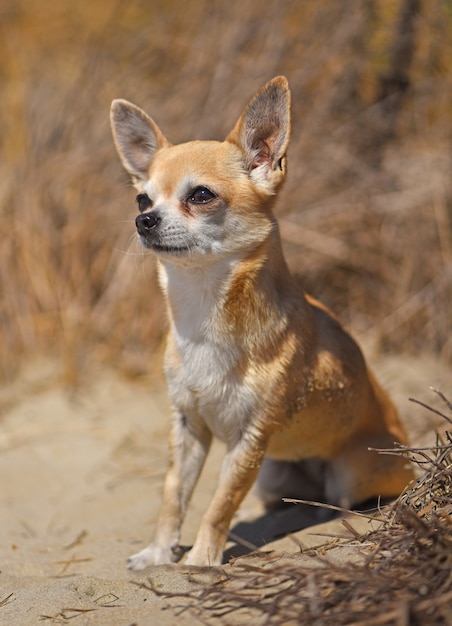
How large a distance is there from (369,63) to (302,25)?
66 cm

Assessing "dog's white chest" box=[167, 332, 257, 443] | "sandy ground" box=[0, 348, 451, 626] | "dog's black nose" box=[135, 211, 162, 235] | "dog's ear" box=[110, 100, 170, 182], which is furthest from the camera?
"dog's ear" box=[110, 100, 170, 182]

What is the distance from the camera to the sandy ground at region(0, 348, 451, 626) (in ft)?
9.49

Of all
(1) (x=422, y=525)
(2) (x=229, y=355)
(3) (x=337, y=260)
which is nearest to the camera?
(1) (x=422, y=525)

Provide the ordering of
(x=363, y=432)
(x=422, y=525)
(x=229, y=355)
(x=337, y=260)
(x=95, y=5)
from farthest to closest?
1. (x=95, y=5)
2. (x=337, y=260)
3. (x=363, y=432)
4. (x=229, y=355)
5. (x=422, y=525)

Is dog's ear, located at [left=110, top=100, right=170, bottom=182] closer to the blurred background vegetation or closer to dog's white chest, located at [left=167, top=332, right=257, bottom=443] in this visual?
dog's white chest, located at [left=167, top=332, right=257, bottom=443]

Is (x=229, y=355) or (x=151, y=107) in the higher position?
(x=151, y=107)

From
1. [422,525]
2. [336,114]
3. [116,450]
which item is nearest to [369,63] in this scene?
[336,114]

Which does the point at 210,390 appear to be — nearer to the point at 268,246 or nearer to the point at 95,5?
the point at 268,246

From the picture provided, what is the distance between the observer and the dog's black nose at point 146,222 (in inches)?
131

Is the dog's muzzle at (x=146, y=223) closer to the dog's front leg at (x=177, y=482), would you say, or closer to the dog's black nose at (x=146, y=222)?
the dog's black nose at (x=146, y=222)

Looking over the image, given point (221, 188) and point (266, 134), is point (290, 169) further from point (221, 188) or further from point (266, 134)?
point (221, 188)

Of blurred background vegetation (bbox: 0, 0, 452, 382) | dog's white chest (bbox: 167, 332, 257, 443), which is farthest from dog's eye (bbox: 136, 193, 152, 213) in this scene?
blurred background vegetation (bbox: 0, 0, 452, 382)

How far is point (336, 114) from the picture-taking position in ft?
22.3

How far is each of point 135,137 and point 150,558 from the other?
200 cm
